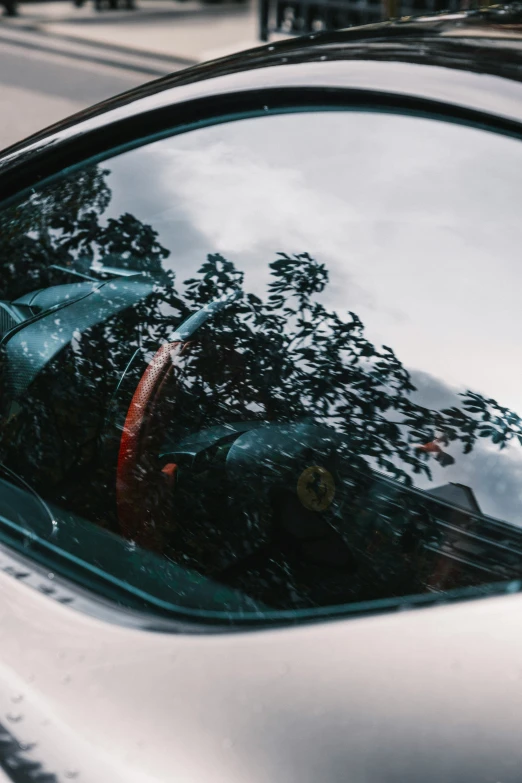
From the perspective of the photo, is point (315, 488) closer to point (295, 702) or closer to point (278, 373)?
point (278, 373)

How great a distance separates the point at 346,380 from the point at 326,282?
0.15 meters

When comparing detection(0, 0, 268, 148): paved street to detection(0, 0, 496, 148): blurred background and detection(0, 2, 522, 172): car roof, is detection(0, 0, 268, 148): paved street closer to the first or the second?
detection(0, 0, 496, 148): blurred background

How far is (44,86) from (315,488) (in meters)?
10.1

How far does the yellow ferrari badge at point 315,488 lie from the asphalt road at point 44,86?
7.07m

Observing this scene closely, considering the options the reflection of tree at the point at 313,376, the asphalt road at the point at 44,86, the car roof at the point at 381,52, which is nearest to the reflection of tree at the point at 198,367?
the reflection of tree at the point at 313,376

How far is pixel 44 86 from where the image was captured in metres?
10.4

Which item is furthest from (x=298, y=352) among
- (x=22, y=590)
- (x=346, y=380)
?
(x=22, y=590)

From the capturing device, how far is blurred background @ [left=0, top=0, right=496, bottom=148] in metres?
9.62

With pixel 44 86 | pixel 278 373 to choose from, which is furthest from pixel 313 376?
pixel 44 86

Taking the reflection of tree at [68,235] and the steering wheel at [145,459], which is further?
the reflection of tree at [68,235]

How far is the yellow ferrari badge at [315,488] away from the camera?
1.26m

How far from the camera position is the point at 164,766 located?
36.3 inches

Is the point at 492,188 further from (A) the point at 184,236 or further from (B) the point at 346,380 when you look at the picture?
(A) the point at 184,236

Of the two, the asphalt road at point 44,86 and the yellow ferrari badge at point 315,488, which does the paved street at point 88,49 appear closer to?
the asphalt road at point 44,86
